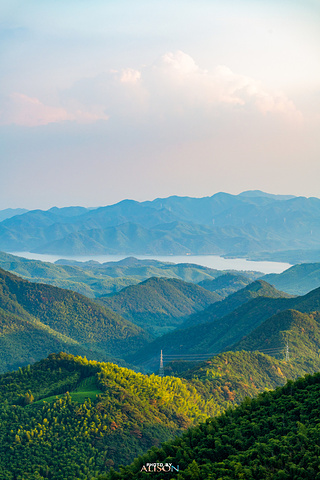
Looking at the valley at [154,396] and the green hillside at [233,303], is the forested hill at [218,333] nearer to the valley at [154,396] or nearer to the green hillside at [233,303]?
the valley at [154,396]

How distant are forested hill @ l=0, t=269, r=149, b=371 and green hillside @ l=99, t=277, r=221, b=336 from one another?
57.0 ft

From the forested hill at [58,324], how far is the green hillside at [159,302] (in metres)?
17.4

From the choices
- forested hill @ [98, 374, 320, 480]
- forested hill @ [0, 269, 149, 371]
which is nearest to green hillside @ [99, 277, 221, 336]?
forested hill @ [0, 269, 149, 371]

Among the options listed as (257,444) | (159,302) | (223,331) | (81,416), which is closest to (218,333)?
(223,331)

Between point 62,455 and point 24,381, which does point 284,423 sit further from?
point 24,381

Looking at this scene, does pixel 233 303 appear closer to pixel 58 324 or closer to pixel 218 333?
pixel 218 333

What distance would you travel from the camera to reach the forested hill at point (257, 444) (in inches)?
918

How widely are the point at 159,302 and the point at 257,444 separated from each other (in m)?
146

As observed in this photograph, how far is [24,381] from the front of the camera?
173ft

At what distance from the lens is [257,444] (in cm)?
2581

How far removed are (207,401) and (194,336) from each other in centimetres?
5896

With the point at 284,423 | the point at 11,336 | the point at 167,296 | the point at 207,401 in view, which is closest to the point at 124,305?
the point at 167,296

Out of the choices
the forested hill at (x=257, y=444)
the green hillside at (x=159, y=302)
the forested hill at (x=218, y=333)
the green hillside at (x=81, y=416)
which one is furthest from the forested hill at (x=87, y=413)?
the green hillside at (x=159, y=302)

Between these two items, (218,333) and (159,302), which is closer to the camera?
(218,333)
